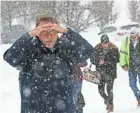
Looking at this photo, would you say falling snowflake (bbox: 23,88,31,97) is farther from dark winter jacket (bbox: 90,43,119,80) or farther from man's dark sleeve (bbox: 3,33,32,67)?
dark winter jacket (bbox: 90,43,119,80)

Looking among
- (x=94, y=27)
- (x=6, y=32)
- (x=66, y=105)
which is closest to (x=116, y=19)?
(x=94, y=27)

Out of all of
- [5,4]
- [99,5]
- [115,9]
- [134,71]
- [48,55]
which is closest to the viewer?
[48,55]

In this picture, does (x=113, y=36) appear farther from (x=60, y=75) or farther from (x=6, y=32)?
(x=60, y=75)

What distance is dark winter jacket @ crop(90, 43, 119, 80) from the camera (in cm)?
882

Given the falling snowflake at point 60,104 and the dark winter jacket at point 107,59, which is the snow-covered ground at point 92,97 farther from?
the falling snowflake at point 60,104

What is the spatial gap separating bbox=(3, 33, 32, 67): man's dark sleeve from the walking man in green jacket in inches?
209

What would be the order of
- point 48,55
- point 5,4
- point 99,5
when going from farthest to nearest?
1. point 99,5
2. point 5,4
3. point 48,55

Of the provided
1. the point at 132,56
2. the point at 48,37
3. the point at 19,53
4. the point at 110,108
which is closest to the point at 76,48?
the point at 48,37

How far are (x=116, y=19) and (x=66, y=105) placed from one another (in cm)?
3772

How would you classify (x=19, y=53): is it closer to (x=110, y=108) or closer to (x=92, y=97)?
(x=110, y=108)

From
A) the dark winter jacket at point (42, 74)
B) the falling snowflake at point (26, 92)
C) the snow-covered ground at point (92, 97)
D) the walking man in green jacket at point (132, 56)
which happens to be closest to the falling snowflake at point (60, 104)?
the dark winter jacket at point (42, 74)

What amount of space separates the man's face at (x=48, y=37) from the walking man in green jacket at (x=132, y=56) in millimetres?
5336

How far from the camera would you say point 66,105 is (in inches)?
152

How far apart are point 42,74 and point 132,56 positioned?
218 inches
